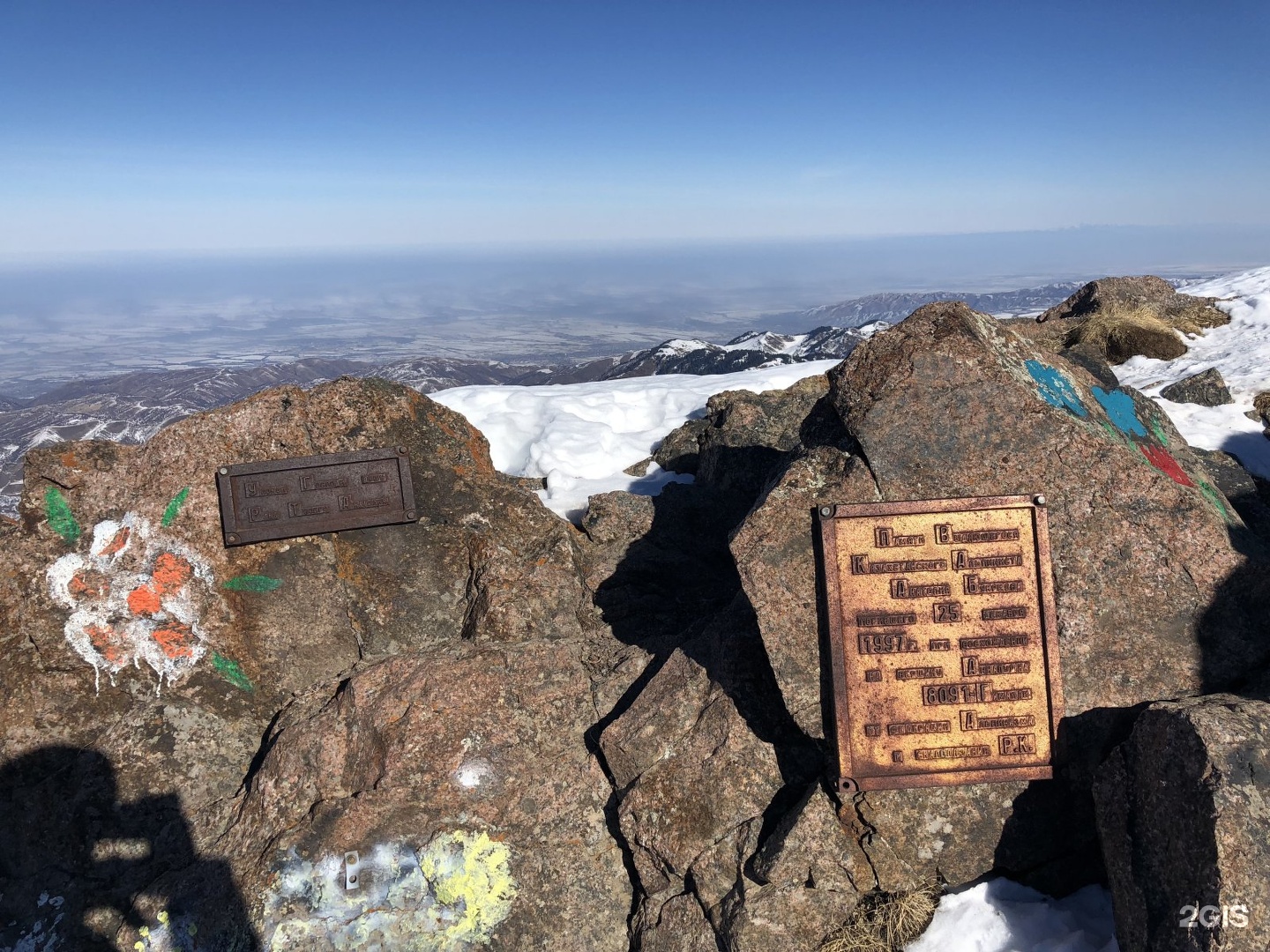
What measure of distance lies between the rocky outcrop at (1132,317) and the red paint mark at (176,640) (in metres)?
11.0

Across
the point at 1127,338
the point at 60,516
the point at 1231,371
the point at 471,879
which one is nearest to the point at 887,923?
the point at 471,879

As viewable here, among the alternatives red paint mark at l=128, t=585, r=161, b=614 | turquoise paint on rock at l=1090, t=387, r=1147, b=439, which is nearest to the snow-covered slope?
turquoise paint on rock at l=1090, t=387, r=1147, b=439

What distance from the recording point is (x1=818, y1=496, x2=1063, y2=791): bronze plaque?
14.7 ft

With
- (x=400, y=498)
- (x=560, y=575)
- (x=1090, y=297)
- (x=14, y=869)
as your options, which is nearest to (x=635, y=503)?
(x=560, y=575)

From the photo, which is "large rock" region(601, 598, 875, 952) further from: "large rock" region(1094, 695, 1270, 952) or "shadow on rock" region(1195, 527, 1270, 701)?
"shadow on rock" region(1195, 527, 1270, 701)

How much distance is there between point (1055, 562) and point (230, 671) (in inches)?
245

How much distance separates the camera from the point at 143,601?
19.7 ft

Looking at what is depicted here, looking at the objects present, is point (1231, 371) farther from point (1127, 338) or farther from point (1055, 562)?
point (1055, 562)

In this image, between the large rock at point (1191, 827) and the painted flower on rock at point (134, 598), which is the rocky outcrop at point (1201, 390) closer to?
the large rock at point (1191, 827)

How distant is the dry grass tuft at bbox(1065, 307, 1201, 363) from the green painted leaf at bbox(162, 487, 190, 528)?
12170 mm

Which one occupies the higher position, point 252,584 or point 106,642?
point 252,584

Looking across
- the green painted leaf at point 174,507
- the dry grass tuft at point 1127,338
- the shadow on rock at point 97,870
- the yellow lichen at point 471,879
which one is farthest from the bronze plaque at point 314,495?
the dry grass tuft at point 1127,338

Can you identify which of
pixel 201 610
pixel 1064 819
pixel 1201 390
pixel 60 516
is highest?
pixel 1201 390

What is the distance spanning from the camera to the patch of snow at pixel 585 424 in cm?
922
